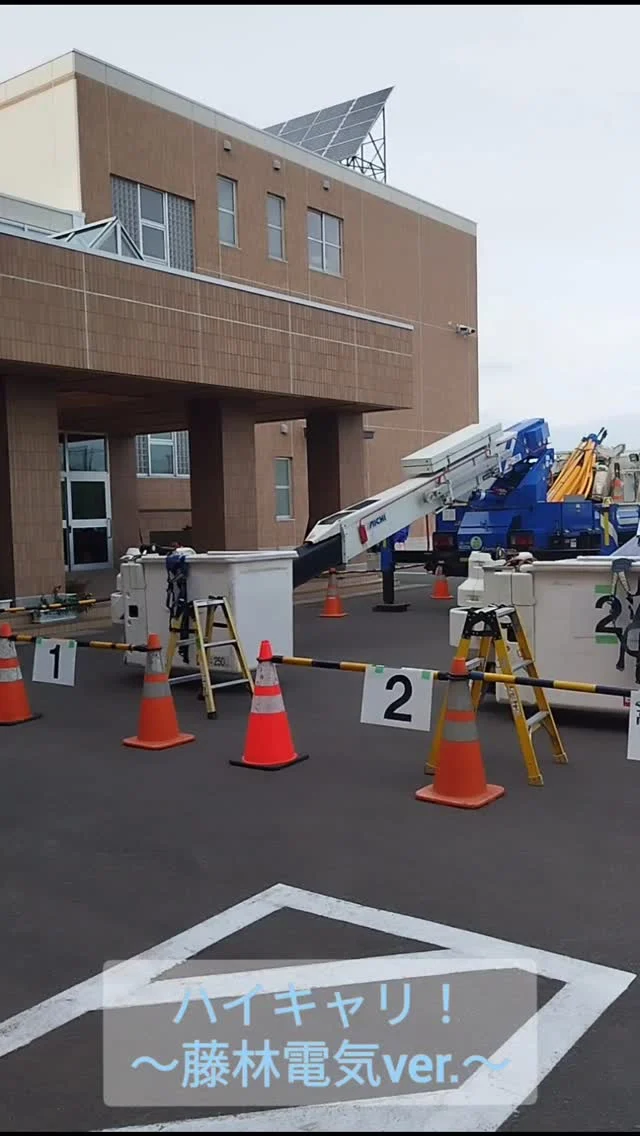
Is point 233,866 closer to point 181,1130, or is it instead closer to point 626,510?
point 181,1130

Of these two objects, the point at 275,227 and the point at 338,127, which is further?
the point at 338,127

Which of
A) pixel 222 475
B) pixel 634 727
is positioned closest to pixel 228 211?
pixel 222 475

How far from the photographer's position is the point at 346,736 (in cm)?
841

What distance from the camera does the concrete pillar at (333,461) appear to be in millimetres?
22000

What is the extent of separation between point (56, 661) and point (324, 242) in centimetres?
2368

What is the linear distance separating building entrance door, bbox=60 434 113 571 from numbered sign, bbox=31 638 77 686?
15.1m

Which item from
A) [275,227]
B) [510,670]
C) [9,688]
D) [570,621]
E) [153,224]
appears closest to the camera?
[510,670]

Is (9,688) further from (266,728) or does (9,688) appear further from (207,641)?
(266,728)

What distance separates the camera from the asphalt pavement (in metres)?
3.46

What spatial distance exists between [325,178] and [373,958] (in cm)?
2871

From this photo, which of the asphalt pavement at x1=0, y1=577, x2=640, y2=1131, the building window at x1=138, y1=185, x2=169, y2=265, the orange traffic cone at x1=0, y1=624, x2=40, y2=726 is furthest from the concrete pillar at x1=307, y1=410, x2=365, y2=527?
the asphalt pavement at x1=0, y1=577, x2=640, y2=1131

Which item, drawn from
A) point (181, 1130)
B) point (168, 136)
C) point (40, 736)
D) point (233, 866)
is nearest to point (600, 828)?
point (233, 866)

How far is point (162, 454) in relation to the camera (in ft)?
93.2

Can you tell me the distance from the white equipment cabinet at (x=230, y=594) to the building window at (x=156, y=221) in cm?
1493
